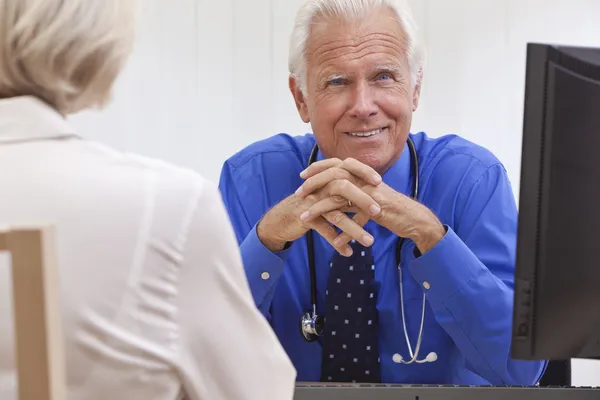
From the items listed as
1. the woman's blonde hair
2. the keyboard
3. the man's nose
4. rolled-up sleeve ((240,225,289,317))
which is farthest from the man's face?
the woman's blonde hair

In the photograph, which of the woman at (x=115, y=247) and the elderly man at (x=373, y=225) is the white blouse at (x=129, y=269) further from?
the elderly man at (x=373, y=225)

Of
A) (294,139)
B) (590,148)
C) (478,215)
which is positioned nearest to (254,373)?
(590,148)

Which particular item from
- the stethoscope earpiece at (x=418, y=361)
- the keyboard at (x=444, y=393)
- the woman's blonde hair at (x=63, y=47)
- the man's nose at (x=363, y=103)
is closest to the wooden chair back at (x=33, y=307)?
the woman's blonde hair at (x=63, y=47)

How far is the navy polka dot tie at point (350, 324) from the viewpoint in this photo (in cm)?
151

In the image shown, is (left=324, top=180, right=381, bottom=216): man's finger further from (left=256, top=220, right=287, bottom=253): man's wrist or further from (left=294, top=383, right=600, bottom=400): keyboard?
(left=294, top=383, right=600, bottom=400): keyboard

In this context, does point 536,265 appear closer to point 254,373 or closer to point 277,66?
point 254,373

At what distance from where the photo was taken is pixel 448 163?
1.73m

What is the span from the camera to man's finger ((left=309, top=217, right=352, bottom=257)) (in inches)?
58.5

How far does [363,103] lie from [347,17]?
0.19 meters

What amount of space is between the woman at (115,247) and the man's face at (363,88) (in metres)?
0.89

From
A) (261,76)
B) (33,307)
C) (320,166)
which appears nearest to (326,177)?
(320,166)

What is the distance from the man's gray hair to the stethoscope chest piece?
539mm

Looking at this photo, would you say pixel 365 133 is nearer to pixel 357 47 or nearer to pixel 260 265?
pixel 357 47

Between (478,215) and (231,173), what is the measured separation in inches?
21.5
